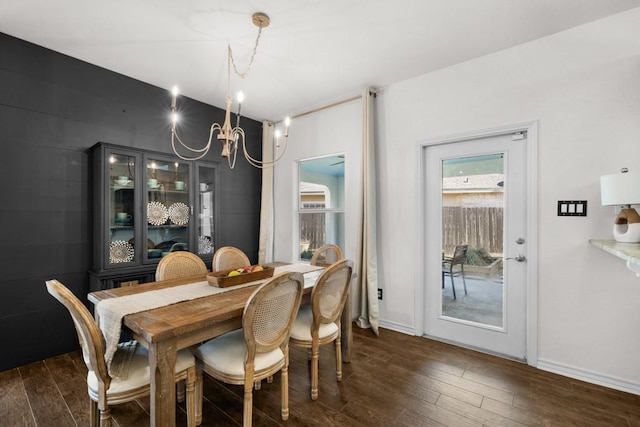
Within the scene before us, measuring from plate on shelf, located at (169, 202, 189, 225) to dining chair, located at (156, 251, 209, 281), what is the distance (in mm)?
877

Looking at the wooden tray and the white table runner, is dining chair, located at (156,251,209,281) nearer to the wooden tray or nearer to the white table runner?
the white table runner

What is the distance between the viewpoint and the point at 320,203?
13.4 ft

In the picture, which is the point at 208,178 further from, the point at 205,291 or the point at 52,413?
the point at 52,413

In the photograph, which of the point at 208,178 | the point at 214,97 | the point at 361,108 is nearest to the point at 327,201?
the point at 361,108

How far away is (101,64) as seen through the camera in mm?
2939

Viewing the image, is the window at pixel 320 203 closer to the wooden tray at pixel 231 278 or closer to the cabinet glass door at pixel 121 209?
the wooden tray at pixel 231 278

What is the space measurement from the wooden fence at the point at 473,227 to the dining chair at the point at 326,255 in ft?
3.62

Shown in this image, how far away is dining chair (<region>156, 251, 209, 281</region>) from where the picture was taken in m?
2.40

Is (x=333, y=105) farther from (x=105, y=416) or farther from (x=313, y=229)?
(x=105, y=416)

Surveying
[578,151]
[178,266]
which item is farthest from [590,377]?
[178,266]

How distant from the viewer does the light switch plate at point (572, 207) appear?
2309 mm

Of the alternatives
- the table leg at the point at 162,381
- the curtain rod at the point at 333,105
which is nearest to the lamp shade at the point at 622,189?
the curtain rod at the point at 333,105

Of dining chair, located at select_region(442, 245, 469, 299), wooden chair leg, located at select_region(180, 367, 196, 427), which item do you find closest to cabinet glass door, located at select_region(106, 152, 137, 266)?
wooden chair leg, located at select_region(180, 367, 196, 427)

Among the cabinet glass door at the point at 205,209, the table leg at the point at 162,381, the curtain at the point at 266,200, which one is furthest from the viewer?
the curtain at the point at 266,200
